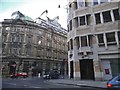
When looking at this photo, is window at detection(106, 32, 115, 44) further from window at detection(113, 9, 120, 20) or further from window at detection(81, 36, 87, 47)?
window at detection(81, 36, 87, 47)

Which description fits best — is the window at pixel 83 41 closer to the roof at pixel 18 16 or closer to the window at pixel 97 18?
the window at pixel 97 18

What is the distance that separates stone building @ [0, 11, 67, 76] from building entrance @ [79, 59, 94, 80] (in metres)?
25.2

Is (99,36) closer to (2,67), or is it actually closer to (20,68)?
(20,68)

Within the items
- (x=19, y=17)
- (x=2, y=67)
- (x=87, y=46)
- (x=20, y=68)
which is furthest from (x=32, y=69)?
(x=87, y=46)

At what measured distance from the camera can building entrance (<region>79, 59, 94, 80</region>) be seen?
934 inches

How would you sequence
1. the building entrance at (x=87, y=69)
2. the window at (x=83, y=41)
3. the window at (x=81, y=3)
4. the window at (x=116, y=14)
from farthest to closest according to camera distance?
the window at (x=81, y=3) → the window at (x=83, y=41) → the building entrance at (x=87, y=69) → the window at (x=116, y=14)

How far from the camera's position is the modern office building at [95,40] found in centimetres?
2212

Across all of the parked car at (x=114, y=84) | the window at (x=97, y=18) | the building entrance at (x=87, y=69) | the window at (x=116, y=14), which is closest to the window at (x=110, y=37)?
the window at (x=116, y=14)

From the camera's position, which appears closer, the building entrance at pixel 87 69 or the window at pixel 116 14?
the window at pixel 116 14

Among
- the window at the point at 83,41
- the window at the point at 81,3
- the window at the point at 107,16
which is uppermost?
the window at the point at 81,3

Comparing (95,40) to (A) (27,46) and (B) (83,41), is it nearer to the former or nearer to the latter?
(B) (83,41)

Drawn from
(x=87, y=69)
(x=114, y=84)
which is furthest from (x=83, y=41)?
(x=114, y=84)

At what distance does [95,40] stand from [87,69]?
4.69m

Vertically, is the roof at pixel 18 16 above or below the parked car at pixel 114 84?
above
